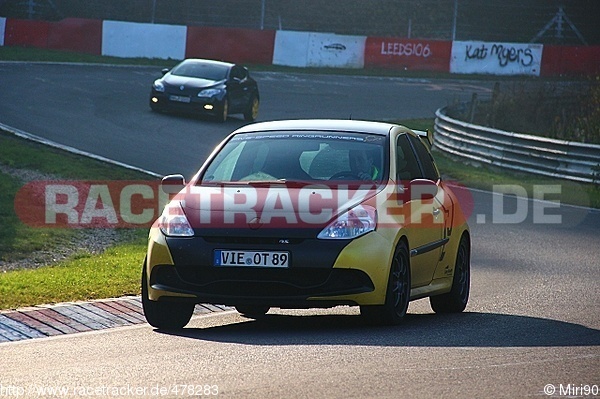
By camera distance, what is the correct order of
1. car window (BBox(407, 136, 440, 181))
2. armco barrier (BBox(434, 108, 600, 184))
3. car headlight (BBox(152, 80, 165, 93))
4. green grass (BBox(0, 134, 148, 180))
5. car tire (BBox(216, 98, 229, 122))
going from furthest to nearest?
car tire (BBox(216, 98, 229, 122)), car headlight (BBox(152, 80, 165, 93)), armco barrier (BBox(434, 108, 600, 184)), green grass (BBox(0, 134, 148, 180)), car window (BBox(407, 136, 440, 181))

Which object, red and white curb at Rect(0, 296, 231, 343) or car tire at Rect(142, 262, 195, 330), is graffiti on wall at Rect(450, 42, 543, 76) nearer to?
red and white curb at Rect(0, 296, 231, 343)

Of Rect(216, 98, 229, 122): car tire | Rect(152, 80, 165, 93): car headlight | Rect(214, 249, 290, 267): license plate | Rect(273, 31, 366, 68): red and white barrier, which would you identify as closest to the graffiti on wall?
Rect(273, 31, 366, 68): red and white barrier

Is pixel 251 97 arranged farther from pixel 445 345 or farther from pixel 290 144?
pixel 445 345

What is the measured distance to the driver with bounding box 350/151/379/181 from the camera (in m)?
9.93

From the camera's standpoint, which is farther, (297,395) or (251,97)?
(251,97)

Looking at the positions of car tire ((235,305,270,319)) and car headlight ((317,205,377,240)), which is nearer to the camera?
car headlight ((317,205,377,240))

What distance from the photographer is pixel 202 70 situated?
104ft

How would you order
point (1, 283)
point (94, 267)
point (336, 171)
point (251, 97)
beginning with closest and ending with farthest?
1. point (336, 171)
2. point (1, 283)
3. point (94, 267)
4. point (251, 97)

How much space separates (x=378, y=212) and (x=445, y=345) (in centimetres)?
124

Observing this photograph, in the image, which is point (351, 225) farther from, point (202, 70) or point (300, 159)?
point (202, 70)

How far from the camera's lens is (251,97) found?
3200cm

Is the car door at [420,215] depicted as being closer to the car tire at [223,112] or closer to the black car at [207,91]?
the black car at [207,91]

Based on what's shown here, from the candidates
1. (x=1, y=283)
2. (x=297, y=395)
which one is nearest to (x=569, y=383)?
(x=297, y=395)

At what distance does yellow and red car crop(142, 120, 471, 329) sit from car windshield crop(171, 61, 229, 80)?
2126 centimetres
